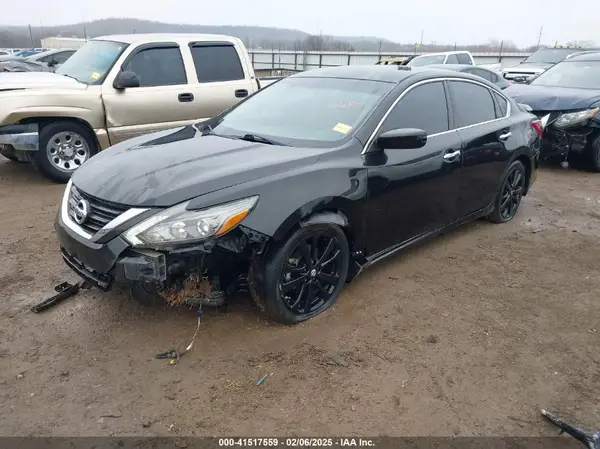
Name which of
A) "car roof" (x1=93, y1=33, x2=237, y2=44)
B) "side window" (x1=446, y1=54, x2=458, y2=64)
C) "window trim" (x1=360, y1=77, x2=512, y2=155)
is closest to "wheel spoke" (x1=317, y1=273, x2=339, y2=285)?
"window trim" (x1=360, y1=77, x2=512, y2=155)

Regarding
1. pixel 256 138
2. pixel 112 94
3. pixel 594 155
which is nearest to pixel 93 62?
pixel 112 94

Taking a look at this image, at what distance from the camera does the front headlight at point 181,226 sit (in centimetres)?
281

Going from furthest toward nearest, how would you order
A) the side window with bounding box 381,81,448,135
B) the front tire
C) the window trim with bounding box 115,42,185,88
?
the window trim with bounding box 115,42,185,88, the front tire, the side window with bounding box 381,81,448,135

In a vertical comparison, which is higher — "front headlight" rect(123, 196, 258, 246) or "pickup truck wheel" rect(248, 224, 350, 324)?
"front headlight" rect(123, 196, 258, 246)

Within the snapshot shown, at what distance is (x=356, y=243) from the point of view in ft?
11.9

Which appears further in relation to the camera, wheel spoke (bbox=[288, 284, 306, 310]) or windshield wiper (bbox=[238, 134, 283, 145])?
windshield wiper (bbox=[238, 134, 283, 145])

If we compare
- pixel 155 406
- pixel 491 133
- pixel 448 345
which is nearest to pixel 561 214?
pixel 491 133

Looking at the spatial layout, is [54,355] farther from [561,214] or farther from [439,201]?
[561,214]

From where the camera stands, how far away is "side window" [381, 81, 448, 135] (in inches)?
150

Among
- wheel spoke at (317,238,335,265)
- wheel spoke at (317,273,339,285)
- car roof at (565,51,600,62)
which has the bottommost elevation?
wheel spoke at (317,273,339,285)

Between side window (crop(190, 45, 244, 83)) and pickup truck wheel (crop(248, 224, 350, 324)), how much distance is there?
4.60 meters

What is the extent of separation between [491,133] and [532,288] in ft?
5.00

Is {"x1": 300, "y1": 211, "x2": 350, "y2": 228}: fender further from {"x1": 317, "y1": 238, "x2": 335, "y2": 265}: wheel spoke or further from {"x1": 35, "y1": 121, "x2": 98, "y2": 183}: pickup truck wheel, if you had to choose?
{"x1": 35, "y1": 121, "x2": 98, "y2": 183}: pickup truck wheel

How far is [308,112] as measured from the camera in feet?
13.0
